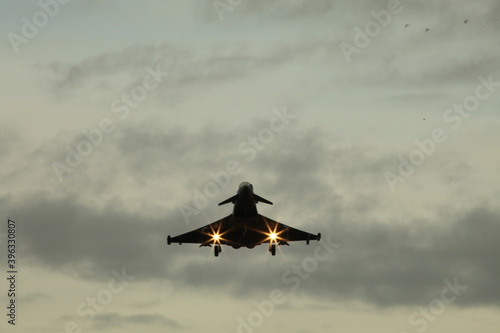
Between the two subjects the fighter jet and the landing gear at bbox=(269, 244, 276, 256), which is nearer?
the fighter jet

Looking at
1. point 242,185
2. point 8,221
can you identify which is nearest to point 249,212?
point 242,185

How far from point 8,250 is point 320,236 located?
130 ft

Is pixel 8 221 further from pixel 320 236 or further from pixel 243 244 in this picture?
pixel 320 236

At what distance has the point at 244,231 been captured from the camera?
140 m

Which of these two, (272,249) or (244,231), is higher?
(272,249)

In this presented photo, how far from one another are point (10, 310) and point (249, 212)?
1296 inches

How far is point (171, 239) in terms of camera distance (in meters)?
150

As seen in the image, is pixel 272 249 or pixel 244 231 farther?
pixel 272 249

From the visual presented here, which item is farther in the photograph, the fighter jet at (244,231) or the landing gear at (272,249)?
the landing gear at (272,249)

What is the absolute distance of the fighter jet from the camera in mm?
135250

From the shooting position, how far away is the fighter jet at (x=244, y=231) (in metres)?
135

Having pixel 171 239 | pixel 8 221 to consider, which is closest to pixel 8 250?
pixel 8 221

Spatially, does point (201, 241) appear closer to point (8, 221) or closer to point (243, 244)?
point (243, 244)

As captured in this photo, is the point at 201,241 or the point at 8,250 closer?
the point at 8,250
